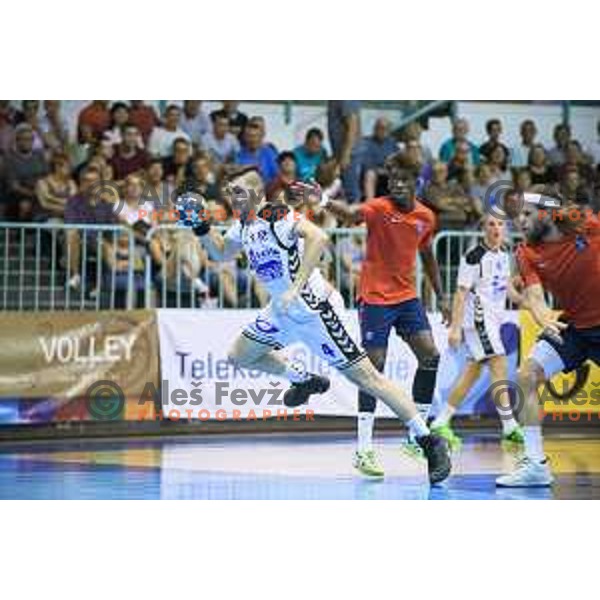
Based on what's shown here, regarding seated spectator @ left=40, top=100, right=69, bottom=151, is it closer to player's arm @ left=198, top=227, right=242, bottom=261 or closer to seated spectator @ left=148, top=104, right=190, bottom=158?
seated spectator @ left=148, top=104, right=190, bottom=158

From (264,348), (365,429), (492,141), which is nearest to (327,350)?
(264,348)

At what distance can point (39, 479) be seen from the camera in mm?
9672

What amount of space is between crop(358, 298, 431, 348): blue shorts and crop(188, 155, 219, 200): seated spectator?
2927 mm

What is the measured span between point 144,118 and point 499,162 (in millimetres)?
3209

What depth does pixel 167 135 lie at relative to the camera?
13.2 metres

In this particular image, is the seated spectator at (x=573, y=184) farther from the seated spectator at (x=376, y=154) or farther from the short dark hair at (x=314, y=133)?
the short dark hair at (x=314, y=133)

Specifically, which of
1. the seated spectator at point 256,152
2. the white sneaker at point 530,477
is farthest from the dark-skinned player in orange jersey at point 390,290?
the seated spectator at point 256,152

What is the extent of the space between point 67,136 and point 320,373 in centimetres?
311

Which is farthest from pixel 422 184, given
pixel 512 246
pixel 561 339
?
pixel 561 339

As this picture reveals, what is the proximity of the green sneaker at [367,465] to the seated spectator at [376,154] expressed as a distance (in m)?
2.86

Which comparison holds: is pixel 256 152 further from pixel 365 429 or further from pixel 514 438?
pixel 365 429

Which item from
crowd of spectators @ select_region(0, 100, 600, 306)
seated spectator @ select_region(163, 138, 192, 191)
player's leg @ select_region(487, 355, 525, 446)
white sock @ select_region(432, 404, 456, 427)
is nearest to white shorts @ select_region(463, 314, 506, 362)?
player's leg @ select_region(487, 355, 525, 446)

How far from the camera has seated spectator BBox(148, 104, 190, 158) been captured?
13086mm

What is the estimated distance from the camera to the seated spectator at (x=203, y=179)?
1279cm
